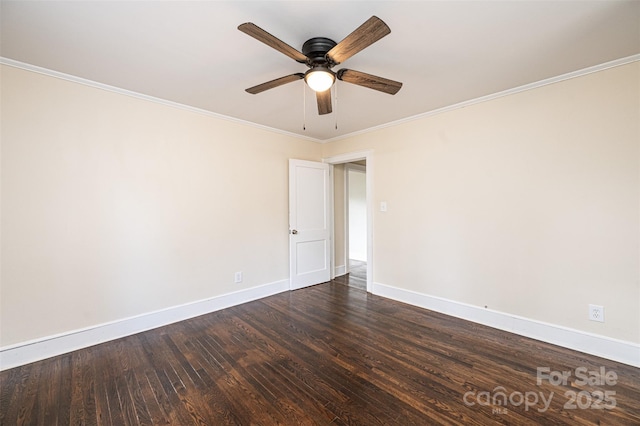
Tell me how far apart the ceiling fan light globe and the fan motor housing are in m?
0.08

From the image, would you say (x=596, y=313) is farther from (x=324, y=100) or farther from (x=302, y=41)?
(x=302, y=41)

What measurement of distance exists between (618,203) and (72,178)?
16.0 feet

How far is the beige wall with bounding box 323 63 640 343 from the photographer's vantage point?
7.00ft

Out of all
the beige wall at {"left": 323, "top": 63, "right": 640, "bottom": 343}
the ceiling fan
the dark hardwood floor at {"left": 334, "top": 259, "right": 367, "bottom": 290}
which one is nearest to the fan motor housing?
the ceiling fan

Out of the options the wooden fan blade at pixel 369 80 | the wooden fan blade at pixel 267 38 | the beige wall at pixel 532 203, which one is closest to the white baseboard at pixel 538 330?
the beige wall at pixel 532 203

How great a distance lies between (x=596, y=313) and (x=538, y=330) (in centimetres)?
48

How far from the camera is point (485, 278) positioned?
284 centimetres

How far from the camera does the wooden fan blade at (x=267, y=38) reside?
4.36 ft

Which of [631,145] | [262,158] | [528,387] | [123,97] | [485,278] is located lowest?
[528,387]

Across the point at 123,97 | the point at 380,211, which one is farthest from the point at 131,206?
the point at 380,211

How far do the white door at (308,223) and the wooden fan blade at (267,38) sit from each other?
2375 millimetres

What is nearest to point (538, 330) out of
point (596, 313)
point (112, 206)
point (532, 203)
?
point (596, 313)

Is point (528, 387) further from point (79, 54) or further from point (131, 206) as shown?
point (79, 54)

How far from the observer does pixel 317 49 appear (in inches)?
70.1
